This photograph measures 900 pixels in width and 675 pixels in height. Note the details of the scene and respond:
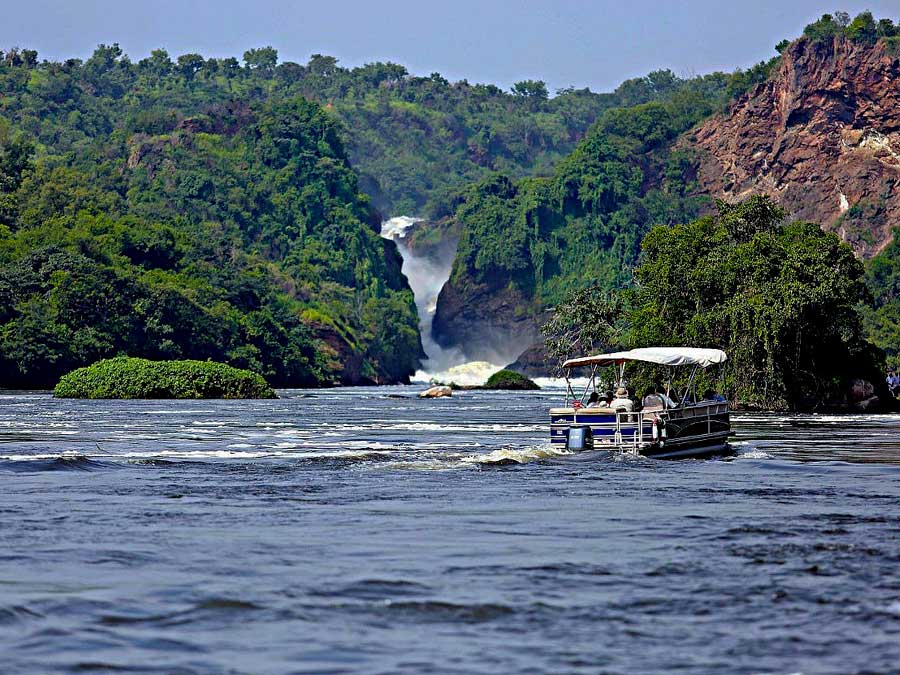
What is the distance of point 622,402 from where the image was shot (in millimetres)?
40562

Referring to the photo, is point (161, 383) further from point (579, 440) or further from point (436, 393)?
point (579, 440)

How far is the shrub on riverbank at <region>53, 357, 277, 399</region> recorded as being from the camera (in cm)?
9938

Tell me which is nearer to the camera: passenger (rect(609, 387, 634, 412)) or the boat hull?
the boat hull

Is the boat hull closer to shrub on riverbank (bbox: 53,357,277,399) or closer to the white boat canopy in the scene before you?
the white boat canopy

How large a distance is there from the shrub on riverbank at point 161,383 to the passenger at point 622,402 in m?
61.7

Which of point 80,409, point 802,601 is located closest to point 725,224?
point 80,409

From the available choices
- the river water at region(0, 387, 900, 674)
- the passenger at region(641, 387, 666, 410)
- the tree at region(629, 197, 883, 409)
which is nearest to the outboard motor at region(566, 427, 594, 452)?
the river water at region(0, 387, 900, 674)

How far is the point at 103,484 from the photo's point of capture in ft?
98.0

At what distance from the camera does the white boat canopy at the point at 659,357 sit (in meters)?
43.2

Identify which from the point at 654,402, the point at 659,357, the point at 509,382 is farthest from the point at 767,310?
the point at 509,382

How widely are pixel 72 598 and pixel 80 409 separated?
60339 mm

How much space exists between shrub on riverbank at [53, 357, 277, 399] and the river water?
206ft

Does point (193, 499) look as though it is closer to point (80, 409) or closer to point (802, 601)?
point (802, 601)

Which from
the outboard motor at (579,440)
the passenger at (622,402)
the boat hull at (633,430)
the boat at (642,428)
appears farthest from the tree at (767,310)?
the outboard motor at (579,440)
